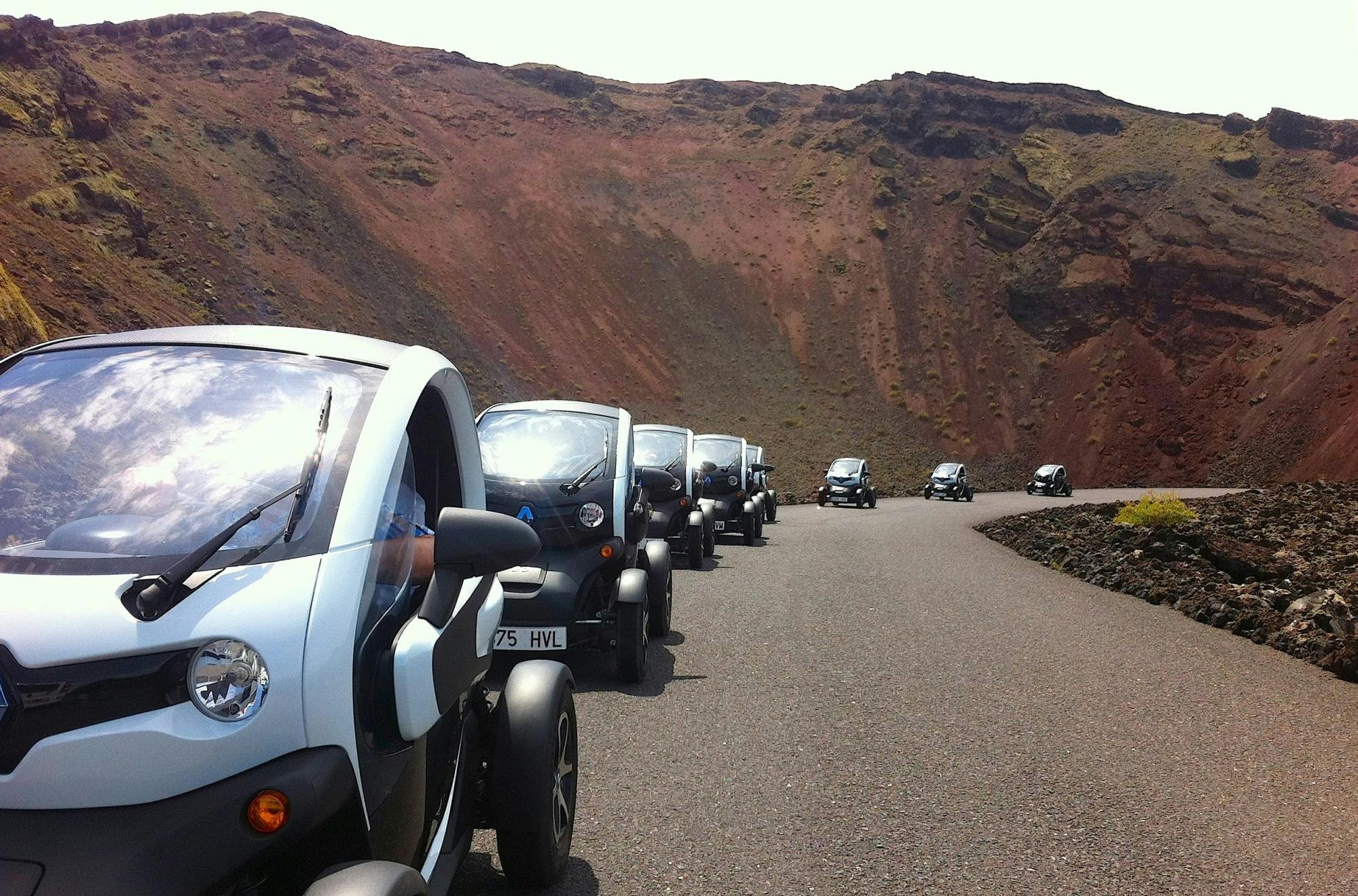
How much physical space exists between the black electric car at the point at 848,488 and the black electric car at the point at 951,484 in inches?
299

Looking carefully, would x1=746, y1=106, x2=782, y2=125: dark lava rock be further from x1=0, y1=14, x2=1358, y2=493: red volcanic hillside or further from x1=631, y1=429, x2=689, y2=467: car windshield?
x1=631, y1=429, x2=689, y2=467: car windshield

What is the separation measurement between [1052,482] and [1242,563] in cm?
3301

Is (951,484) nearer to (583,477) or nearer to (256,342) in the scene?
(583,477)

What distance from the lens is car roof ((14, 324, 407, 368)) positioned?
304 cm

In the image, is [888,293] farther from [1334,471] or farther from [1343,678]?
[1343,678]

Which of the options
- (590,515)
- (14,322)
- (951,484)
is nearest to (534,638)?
(590,515)

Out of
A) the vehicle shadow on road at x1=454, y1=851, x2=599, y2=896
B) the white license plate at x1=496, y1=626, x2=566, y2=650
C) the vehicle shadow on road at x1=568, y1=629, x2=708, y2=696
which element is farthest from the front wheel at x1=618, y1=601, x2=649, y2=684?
the vehicle shadow on road at x1=454, y1=851, x2=599, y2=896

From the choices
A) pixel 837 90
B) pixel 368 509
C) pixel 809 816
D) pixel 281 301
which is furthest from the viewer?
pixel 837 90

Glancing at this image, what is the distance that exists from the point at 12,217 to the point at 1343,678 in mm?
35735

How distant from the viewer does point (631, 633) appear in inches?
289

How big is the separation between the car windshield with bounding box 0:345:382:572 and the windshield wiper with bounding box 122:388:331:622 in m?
0.02

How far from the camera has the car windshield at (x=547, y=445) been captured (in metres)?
8.25

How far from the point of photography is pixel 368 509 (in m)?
2.56

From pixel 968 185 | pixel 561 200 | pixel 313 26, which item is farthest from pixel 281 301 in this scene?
pixel 968 185
